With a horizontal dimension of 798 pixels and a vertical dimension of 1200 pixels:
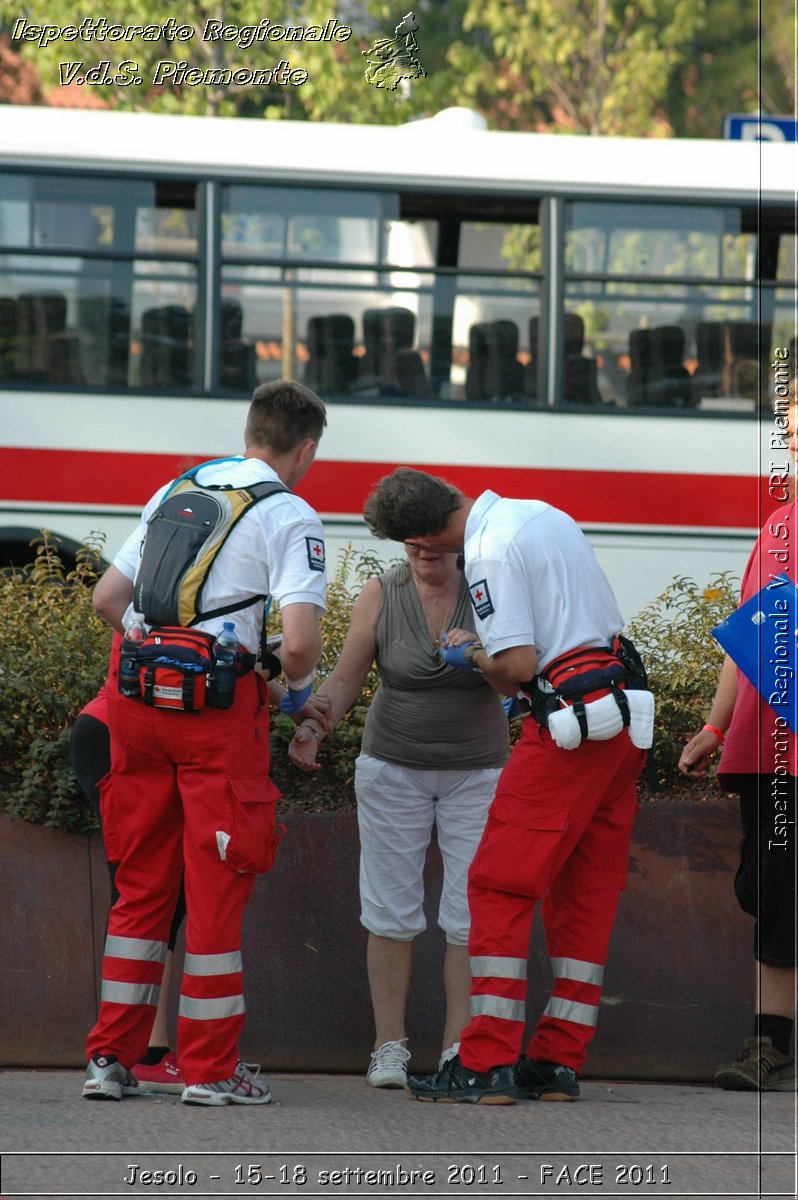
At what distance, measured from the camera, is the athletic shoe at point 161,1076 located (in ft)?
13.8

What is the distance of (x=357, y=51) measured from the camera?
12930 millimetres

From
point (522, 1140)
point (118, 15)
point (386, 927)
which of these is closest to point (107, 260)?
point (118, 15)

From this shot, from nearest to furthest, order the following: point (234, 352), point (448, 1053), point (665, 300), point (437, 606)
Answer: point (448, 1053) → point (437, 606) → point (234, 352) → point (665, 300)

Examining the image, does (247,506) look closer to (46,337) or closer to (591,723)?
(591,723)

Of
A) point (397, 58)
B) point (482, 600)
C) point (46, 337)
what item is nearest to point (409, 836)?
point (482, 600)

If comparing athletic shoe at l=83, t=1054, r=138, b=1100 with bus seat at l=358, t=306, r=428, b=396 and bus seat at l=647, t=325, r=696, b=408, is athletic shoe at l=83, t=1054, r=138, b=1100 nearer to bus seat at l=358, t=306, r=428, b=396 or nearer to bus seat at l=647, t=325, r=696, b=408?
bus seat at l=358, t=306, r=428, b=396

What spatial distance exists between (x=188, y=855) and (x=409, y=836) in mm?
799

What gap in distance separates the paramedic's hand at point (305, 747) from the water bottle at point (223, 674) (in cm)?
54

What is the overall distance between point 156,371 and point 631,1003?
17.7 ft

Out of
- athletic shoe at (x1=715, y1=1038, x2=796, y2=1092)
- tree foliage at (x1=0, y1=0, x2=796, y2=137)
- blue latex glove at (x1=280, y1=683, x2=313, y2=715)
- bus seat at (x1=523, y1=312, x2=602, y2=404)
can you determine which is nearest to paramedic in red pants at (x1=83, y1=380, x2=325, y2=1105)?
blue latex glove at (x1=280, y1=683, x2=313, y2=715)

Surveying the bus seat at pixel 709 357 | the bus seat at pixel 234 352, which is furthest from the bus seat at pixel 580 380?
the bus seat at pixel 234 352

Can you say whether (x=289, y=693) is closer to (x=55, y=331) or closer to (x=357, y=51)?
(x=55, y=331)

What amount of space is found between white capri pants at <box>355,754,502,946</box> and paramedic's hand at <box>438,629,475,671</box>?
1.23ft

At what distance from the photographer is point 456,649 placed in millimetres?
4332
